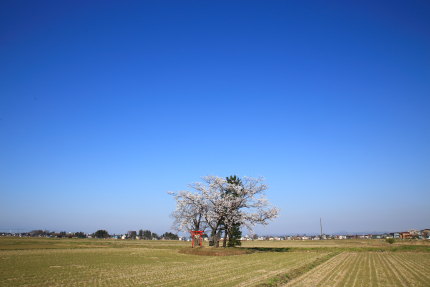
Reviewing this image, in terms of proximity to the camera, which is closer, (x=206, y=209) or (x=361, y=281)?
(x=361, y=281)

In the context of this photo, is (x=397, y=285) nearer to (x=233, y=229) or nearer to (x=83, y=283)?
(x=83, y=283)

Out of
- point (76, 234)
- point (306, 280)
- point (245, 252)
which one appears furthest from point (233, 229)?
point (76, 234)

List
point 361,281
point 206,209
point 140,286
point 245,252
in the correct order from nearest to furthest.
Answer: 1. point 140,286
2. point 361,281
3. point 245,252
4. point 206,209

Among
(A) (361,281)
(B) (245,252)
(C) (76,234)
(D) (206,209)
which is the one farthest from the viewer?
(C) (76,234)

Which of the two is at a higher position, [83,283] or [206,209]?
[206,209]

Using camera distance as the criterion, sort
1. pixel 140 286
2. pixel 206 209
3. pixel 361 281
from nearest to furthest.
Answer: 1. pixel 140 286
2. pixel 361 281
3. pixel 206 209

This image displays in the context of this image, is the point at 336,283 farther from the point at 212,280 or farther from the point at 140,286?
the point at 140,286

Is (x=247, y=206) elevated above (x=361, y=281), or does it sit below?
above

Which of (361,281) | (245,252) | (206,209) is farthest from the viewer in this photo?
(206,209)

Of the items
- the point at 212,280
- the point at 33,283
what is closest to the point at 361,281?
the point at 212,280

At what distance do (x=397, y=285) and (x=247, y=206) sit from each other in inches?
1486

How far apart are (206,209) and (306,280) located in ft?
115

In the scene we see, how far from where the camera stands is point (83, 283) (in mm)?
18000

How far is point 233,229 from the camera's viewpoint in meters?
57.7
